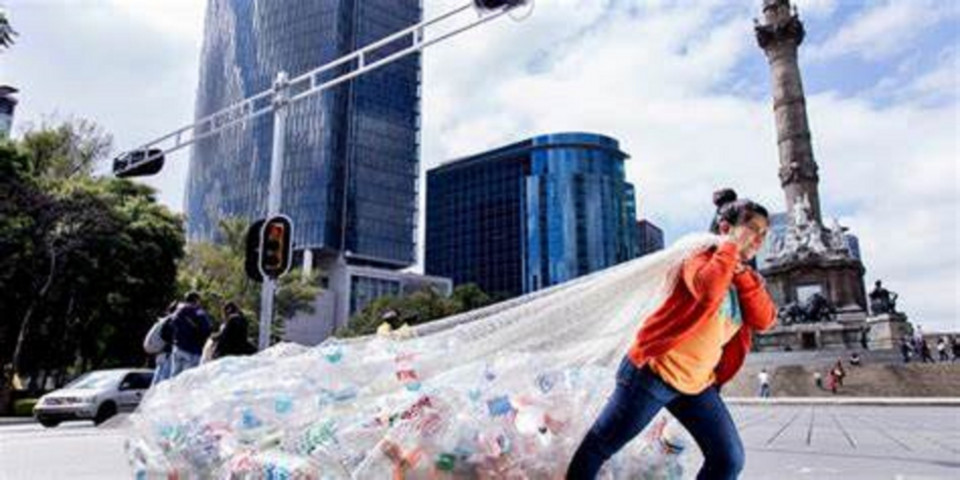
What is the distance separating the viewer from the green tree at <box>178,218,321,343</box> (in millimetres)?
36594

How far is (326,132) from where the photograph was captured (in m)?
85.3

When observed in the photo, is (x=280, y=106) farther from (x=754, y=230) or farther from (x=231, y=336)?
(x=754, y=230)

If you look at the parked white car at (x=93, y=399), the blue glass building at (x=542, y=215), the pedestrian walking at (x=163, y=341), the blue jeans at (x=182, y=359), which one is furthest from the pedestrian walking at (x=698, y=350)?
the blue glass building at (x=542, y=215)

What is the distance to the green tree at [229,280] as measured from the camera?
36594 mm

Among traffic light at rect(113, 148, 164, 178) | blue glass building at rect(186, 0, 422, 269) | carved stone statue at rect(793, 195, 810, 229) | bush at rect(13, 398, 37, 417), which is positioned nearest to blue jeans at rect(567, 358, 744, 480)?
traffic light at rect(113, 148, 164, 178)

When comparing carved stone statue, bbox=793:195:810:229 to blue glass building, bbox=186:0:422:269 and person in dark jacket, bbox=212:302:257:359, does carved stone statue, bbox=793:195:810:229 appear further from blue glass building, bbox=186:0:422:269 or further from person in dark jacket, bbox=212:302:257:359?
blue glass building, bbox=186:0:422:269

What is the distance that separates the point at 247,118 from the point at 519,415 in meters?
12.5

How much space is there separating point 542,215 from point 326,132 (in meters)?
36.6

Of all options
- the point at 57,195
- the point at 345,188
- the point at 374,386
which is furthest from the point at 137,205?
the point at 345,188

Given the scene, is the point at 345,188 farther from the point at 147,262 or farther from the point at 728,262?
the point at 728,262

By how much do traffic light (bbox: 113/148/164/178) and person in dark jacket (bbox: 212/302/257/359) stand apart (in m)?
8.54

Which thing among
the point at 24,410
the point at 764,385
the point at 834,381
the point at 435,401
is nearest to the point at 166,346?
the point at 435,401

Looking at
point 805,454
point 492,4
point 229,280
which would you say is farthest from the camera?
point 229,280

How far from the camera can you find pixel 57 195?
24.7 meters
